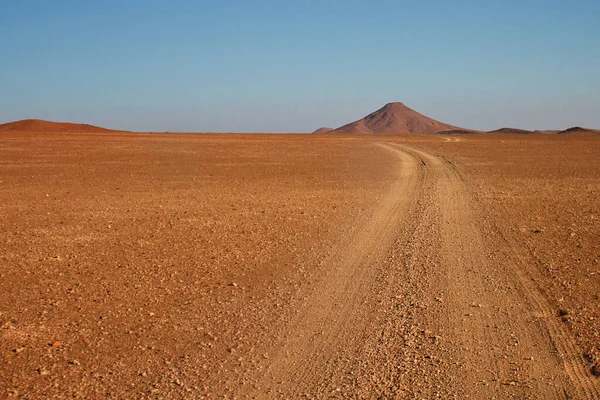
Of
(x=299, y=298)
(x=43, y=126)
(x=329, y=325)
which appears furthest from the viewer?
(x=43, y=126)

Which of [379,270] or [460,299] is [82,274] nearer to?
[379,270]

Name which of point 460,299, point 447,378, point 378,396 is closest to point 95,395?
point 378,396

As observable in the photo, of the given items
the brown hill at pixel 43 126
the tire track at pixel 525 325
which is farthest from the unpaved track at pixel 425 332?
the brown hill at pixel 43 126

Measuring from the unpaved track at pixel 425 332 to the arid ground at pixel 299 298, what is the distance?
0.02 m

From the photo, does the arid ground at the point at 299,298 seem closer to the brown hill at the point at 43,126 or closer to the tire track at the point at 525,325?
the tire track at the point at 525,325

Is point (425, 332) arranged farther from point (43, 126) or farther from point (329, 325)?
point (43, 126)

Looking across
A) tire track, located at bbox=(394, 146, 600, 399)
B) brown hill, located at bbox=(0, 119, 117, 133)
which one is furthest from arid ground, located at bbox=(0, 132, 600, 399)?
brown hill, located at bbox=(0, 119, 117, 133)

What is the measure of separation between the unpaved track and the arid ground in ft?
0.07

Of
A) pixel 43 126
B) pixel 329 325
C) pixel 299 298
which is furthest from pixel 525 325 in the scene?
pixel 43 126

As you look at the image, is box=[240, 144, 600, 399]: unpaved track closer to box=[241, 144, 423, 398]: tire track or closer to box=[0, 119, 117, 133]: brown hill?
box=[241, 144, 423, 398]: tire track

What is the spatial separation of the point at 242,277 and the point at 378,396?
378 centimetres

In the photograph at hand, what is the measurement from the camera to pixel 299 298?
7.16 meters

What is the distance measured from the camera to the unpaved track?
4891 millimetres

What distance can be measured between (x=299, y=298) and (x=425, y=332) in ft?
5.56
